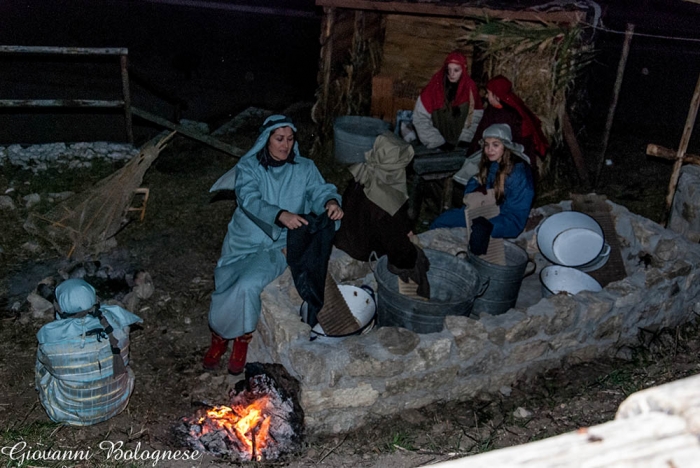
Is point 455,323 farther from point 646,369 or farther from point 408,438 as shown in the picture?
point 646,369

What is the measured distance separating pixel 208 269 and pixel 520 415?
3.48 m

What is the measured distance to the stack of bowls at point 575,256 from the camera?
6.16 metres

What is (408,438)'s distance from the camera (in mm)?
4727

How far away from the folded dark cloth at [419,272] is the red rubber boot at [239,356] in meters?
1.28

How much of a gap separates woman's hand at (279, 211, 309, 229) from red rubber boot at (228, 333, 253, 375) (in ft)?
3.24

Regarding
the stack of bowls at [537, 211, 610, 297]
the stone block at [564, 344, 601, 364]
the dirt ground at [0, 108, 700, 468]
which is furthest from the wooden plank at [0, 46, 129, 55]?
the stone block at [564, 344, 601, 364]

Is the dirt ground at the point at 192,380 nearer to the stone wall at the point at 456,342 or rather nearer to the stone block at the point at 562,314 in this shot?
the stone wall at the point at 456,342

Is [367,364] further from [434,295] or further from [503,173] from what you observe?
[503,173]

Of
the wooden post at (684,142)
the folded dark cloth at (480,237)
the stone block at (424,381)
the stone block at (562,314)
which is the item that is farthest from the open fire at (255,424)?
the wooden post at (684,142)

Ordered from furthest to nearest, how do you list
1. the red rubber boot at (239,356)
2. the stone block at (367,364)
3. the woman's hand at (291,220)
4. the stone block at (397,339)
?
1. the red rubber boot at (239,356)
2. the woman's hand at (291,220)
3. the stone block at (397,339)
4. the stone block at (367,364)

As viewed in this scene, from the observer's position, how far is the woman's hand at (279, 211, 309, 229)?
5.07 metres

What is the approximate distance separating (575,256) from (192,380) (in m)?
3.53

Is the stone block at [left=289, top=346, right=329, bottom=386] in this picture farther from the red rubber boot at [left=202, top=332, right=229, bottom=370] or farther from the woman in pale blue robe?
the red rubber boot at [left=202, top=332, right=229, bottom=370]

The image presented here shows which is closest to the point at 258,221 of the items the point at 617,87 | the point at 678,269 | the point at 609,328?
the point at 609,328
